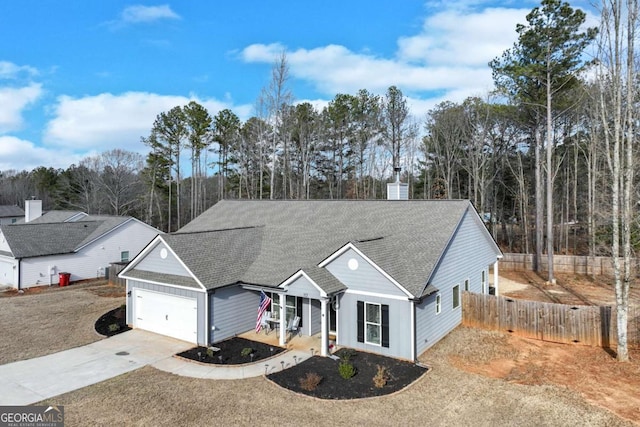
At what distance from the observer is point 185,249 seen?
591 inches

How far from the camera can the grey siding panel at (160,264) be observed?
579 inches

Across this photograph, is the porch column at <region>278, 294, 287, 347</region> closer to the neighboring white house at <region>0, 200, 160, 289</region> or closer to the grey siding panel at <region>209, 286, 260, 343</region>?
the grey siding panel at <region>209, 286, 260, 343</region>

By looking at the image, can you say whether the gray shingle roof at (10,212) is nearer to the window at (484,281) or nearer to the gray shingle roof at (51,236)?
the gray shingle roof at (51,236)

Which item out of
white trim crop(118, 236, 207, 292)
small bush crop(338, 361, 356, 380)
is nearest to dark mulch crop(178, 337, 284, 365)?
white trim crop(118, 236, 207, 292)

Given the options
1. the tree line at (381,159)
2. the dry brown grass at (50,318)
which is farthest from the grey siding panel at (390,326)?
the tree line at (381,159)

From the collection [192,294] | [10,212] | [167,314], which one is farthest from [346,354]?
[10,212]

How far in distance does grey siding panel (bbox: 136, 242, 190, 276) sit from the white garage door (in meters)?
13.9

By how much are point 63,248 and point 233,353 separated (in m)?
18.8

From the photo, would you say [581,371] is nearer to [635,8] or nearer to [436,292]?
[436,292]

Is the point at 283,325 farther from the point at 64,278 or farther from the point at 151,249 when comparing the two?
the point at 64,278

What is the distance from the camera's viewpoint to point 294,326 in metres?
14.3

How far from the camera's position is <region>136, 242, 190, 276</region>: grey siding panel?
48.3ft

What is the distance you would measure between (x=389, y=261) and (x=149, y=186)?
126 ft

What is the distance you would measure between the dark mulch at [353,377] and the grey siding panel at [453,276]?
1297 millimetres
